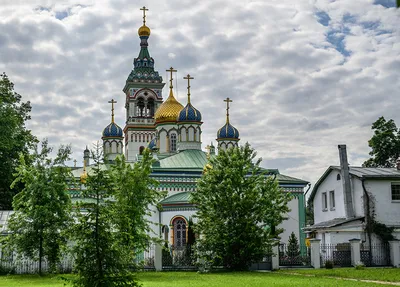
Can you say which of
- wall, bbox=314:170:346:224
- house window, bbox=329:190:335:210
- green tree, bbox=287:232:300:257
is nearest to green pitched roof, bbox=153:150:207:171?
green tree, bbox=287:232:300:257

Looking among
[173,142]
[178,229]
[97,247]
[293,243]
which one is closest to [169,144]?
[173,142]


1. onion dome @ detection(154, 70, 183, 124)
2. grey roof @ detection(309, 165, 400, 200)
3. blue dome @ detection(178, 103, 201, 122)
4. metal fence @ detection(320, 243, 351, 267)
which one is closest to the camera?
metal fence @ detection(320, 243, 351, 267)

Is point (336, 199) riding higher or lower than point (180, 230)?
higher

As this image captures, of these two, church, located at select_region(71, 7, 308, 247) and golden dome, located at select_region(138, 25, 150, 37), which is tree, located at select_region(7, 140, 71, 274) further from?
golden dome, located at select_region(138, 25, 150, 37)

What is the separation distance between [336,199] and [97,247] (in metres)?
20.3

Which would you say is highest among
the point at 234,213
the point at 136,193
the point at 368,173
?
the point at 368,173

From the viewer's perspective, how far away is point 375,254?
29031 mm

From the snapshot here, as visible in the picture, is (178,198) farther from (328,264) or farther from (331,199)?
(328,264)

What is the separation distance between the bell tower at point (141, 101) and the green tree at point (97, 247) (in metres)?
52.2

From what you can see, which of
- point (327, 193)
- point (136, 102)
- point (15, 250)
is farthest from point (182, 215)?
point (136, 102)

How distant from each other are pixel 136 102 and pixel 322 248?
43662 mm

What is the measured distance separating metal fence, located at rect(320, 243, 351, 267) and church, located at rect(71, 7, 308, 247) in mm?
6664

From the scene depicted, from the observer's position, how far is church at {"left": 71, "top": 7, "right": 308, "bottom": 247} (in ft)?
136

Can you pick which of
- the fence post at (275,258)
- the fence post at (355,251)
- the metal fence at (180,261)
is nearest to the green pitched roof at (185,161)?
the metal fence at (180,261)
